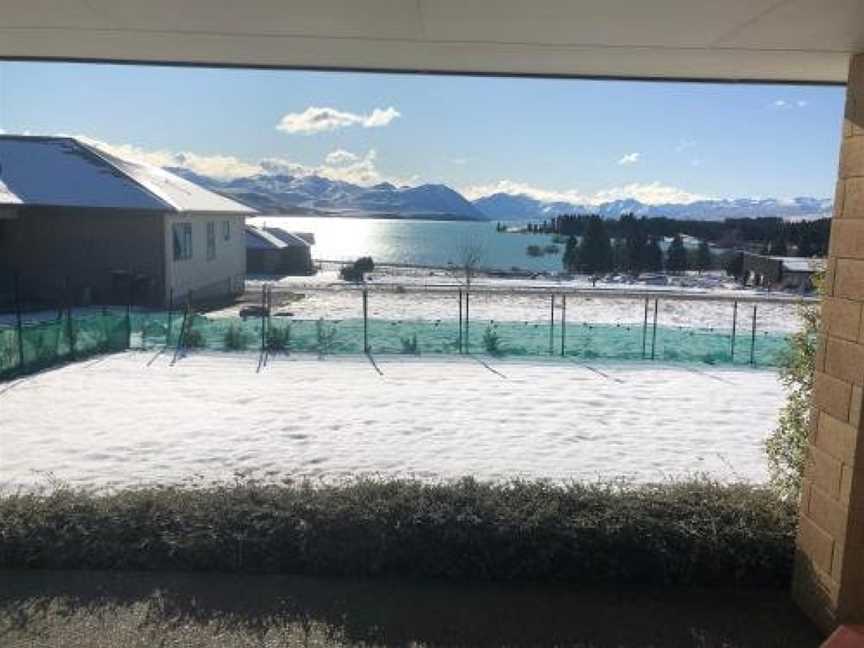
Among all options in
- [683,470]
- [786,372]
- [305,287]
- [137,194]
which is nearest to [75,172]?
[137,194]

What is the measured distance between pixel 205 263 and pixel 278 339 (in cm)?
1180

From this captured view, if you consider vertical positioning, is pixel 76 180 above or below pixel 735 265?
above

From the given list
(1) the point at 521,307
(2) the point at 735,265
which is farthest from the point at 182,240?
(2) the point at 735,265

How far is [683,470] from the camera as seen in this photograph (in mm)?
7008

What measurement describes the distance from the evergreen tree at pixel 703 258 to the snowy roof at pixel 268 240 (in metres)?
28.7

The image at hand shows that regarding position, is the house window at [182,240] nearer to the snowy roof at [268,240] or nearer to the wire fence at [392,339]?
the wire fence at [392,339]

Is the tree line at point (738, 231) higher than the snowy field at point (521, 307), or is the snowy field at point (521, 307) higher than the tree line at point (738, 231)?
the tree line at point (738, 231)

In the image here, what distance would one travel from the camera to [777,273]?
1401 inches

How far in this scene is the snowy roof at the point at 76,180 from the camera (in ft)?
65.3

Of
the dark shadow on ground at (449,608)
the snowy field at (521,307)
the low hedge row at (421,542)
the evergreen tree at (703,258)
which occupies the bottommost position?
the snowy field at (521,307)

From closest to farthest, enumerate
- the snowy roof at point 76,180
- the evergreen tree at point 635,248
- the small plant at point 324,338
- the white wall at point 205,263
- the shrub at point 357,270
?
the small plant at point 324,338, the snowy roof at point 76,180, the white wall at point 205,263, the shrub at point 357,270, the evergreen tree at point 635,248

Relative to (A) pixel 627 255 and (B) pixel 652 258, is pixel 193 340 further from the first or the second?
(B) pixel 652 258

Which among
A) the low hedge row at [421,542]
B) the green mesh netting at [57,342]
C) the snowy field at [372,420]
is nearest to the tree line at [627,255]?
the snowy field at [372,420]

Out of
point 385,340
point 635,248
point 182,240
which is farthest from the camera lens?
point 635,248
